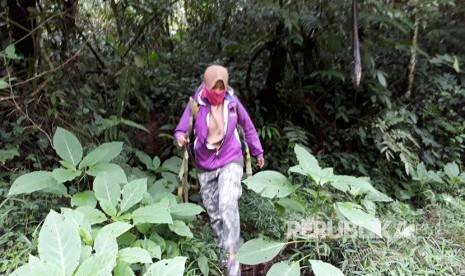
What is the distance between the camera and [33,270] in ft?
6.81

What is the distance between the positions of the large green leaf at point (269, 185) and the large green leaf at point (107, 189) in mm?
963

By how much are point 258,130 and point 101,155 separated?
8.38 feet

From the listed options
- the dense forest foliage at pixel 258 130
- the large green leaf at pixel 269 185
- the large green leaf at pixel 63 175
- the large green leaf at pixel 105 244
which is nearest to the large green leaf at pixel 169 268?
the dense forest foliage at pixel 258 130

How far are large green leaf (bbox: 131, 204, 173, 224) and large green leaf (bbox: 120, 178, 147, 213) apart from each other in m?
0.08

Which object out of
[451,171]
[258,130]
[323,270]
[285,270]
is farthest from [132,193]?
[451,171]

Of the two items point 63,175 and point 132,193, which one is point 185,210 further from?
point 63,175

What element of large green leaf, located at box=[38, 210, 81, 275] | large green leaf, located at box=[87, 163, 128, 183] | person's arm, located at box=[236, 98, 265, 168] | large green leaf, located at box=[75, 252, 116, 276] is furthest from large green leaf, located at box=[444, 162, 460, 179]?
large green leaf, located at box=[38, 210, 81, 275]

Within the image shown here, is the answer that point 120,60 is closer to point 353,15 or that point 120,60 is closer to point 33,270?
point 353,15

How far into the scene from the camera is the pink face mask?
3.14 meters

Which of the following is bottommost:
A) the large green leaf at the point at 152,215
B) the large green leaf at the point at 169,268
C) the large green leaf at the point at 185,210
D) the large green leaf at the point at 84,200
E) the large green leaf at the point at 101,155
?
the large green leaf at the point at 185,210

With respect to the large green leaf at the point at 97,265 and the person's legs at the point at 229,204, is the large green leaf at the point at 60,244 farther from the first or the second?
the person's legs at the point at 229,204

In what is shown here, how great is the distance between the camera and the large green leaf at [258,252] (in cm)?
293

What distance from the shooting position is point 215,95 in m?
3.15

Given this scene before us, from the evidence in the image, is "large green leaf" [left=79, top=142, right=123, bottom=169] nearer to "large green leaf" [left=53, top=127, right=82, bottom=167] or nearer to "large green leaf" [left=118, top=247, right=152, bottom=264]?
"large green leaf" [left=53, top=127, right=82, bottom=167]
